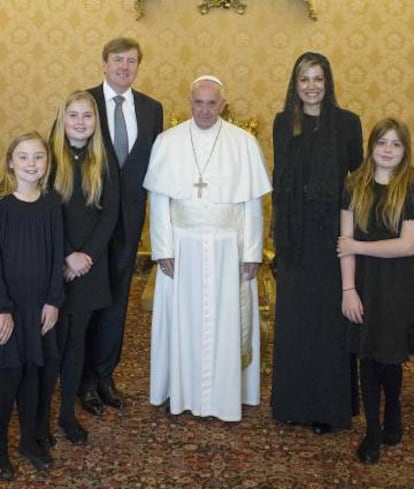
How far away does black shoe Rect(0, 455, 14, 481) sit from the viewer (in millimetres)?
3030

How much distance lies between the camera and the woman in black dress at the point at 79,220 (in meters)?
3.23

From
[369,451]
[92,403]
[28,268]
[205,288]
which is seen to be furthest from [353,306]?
[92,403]

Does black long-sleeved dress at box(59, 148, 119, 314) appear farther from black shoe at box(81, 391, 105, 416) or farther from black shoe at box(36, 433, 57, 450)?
black shoe at box(81, 391, 105, 416)

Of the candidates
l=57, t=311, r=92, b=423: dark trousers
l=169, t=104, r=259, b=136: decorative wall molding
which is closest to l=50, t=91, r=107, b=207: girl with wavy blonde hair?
l=57, t=311, r=92, b=423: dark trousers

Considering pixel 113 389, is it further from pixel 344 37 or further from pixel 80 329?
pixel 344 37

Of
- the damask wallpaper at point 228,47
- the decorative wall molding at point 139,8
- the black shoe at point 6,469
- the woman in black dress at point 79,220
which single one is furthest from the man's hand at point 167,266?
the decorative wall molding at point 139,8

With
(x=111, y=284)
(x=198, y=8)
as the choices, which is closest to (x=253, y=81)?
(x=198, y=8)

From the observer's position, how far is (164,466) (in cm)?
321

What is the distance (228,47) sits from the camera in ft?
21.3

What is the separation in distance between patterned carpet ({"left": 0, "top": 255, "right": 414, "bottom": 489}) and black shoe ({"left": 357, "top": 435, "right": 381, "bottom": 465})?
38mm

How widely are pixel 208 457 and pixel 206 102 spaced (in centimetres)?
176

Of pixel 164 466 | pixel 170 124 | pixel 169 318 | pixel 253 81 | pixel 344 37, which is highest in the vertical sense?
pixel 344 37

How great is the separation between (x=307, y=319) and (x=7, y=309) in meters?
1.46

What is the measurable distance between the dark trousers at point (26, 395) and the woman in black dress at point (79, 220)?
0.16m
